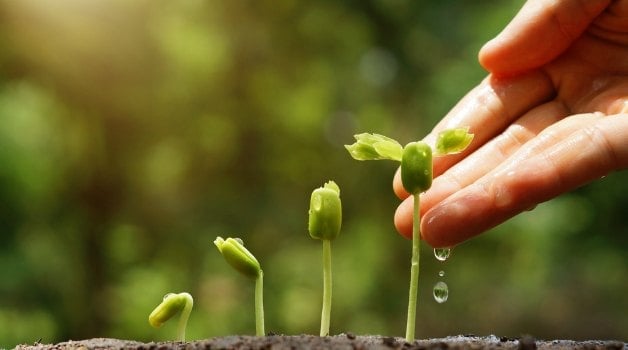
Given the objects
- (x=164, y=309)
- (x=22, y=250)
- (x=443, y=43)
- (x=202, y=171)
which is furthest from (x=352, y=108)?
(x=164, y=309)

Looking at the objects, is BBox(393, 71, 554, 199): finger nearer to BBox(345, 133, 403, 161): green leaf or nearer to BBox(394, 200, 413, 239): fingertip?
BBox(394, 200, 413, 239): fingertip

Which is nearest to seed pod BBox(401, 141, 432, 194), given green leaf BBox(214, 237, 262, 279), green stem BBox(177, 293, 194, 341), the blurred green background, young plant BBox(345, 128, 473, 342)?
young plant BBox(345, 128, 473, 342)

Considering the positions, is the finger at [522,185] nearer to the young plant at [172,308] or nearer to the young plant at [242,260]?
the young plant at [242,260]

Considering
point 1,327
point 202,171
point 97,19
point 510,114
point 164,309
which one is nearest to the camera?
point 164,309

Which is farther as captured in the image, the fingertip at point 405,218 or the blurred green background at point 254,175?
the blurred green background at point 254,175

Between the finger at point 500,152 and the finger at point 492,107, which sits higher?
the finger at point 492,107

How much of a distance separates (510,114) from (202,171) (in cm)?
357

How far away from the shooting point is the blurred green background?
431 centimetres

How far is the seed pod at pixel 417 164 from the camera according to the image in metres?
0.93

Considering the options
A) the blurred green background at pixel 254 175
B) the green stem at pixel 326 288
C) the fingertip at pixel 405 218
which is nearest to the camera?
the green stem at pixel 326 288

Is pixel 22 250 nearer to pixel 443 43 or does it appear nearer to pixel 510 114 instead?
pixel 443 43

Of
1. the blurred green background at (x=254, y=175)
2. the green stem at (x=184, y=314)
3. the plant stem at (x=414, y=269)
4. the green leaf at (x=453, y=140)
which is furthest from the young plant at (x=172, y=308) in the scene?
the blurred green background at (x=254, y=175)

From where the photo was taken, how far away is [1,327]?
12.8 feet

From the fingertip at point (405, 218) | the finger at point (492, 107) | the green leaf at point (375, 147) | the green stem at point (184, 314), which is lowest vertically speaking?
the green stem at point (184, 314)
